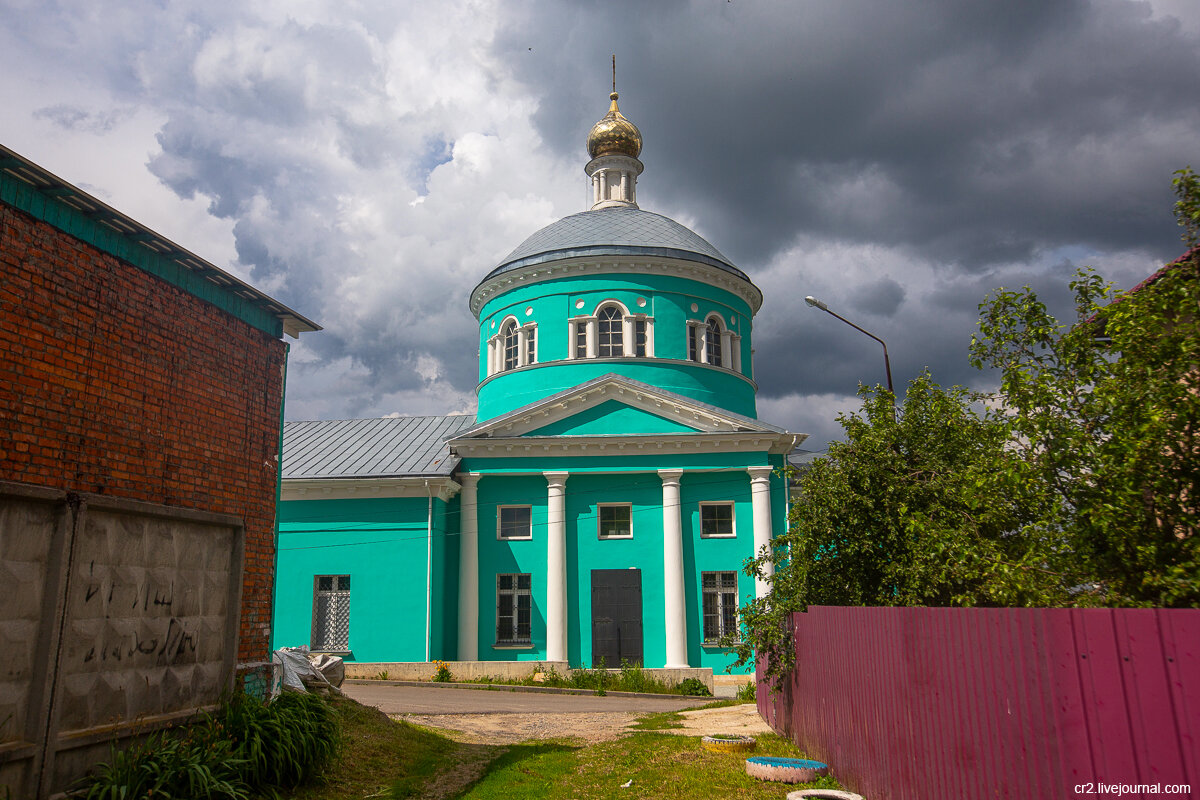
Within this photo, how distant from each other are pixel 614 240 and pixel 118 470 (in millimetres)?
22202

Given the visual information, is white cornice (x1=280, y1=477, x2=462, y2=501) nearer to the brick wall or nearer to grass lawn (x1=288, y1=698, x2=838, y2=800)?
grass lawn (x1=288, y1=698, x2=838, y2=800)

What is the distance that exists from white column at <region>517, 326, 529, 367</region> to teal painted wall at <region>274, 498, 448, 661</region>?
6.09 meters

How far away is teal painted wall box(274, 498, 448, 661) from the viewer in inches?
934

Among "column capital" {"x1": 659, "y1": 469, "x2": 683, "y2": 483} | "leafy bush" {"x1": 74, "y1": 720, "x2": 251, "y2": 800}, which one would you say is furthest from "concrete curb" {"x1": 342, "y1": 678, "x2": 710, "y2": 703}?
"leafy bush" {"x1": 74, "y1": 720, "x2": 251, "y2": 800}

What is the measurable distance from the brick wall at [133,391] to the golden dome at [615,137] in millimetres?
24637

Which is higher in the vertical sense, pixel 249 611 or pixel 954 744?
pixel 249 611

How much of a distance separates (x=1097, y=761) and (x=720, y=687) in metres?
17.8

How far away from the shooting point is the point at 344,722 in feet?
36.9

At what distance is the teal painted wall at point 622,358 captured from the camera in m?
27.1

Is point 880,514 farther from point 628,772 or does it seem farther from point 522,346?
point 522,346

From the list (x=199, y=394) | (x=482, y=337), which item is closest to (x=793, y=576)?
(x=199, y=394)

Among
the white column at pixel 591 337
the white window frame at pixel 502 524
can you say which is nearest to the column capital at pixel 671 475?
the white window frame at pixel 502 524

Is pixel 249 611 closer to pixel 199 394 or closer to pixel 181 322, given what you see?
pixel 199 394

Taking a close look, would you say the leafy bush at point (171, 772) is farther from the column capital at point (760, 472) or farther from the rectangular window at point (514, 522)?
the column capital at point (760, 472)
